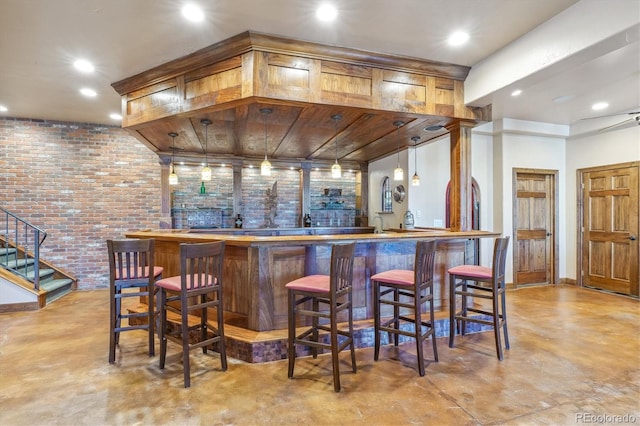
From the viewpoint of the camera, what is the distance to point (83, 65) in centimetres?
356

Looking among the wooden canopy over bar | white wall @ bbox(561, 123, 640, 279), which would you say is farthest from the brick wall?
white wall @ bbox(561, 123, 640, 279)

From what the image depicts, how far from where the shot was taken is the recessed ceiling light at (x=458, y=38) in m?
3.00

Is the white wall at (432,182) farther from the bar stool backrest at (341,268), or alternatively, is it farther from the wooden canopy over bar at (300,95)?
the bar stool backrest at (341,268)

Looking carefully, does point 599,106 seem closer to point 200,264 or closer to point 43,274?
point 200,264

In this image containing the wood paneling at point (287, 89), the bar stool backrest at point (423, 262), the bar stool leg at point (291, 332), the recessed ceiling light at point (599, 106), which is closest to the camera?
the bar stool leg at point (291, 332)

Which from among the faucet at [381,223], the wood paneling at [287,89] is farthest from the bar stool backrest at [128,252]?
the faucet at [381,223]

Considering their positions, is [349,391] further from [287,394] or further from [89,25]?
[89,25]

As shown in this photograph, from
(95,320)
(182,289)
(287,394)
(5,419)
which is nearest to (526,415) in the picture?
(287,394)

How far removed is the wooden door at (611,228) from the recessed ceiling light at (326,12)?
209 inches

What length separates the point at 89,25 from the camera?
9.32 ft

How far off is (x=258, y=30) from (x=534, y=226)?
5.59 meters

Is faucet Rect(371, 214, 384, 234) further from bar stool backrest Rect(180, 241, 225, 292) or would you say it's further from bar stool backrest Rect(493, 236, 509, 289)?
bar stool backrest Rect(180, 241, 225, 292)

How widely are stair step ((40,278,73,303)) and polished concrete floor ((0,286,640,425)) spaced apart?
1.51 metres

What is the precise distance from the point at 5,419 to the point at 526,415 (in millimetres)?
3307
